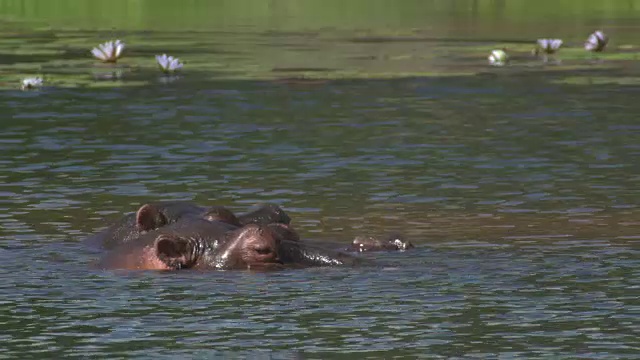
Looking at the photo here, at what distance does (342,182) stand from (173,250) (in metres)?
3.13

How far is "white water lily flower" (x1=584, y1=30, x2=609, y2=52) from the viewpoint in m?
18.8

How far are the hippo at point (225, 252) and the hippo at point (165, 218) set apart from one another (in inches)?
12.0

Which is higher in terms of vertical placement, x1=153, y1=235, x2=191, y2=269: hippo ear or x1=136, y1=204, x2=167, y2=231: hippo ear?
x1=136, y1=204, x2=167, y2=231: hippo ear

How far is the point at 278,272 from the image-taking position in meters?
8.26

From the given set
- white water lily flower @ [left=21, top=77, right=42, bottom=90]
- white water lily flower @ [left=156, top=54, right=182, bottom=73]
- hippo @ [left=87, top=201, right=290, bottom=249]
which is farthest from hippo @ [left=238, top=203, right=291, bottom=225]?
white water lily flower @ [left=156, top=54, right=182, bottom=73]

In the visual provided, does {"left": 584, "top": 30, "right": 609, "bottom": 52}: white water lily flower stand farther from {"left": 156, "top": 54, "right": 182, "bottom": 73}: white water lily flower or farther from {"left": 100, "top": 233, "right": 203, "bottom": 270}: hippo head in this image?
{"left": 100, "top": 233, "right": 203, "bottom": 270}: hippo head

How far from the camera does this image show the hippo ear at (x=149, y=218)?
8.90 m

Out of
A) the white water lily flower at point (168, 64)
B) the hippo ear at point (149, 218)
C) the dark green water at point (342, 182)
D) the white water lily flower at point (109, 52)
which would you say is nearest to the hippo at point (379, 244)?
the dark green water at point (342, 182)

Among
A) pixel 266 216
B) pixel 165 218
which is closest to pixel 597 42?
pixel 266 216

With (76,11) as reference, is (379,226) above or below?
below

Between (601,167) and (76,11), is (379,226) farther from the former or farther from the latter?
(76,11)

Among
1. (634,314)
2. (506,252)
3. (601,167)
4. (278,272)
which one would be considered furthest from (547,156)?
(634,314)

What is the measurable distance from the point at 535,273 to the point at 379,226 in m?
1.79

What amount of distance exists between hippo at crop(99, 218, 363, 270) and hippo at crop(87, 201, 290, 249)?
0.30 metres
